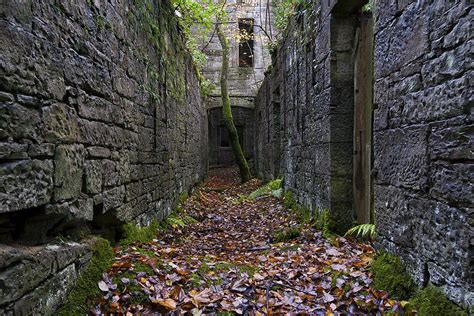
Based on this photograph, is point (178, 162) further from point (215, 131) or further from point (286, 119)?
point (215, 131)

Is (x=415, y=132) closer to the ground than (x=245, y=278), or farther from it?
farther from it

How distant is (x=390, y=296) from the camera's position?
9.45ft

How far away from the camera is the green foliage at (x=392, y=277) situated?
2.81 meters

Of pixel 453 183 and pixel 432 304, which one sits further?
pixel 432 304

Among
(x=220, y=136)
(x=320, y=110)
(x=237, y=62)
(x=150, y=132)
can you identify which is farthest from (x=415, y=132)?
(x=220, y=136)

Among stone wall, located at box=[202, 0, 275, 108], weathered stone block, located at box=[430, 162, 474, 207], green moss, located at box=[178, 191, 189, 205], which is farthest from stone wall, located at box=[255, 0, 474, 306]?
stone wall, located at box=[202, 0, 275, 108]

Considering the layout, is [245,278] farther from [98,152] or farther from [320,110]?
[320,110]

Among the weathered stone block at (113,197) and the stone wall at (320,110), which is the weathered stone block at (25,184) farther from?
the stone wall at (320,110)

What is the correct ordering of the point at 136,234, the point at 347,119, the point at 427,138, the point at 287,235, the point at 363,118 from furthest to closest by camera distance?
the point at 287,235 < the point at 347,119 < the point at 363,118 < the point at 136,234 < the point at 427,138

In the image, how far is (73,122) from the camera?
2850mm

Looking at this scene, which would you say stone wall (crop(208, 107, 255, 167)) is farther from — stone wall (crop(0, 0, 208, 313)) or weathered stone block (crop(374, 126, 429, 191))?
weathered stone block (crop(374, 126, 429, 191))

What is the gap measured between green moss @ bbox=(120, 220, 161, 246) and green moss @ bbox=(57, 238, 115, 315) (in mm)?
567

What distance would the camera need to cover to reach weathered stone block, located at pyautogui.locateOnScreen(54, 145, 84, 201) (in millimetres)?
2588

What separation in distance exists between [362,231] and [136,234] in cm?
282
